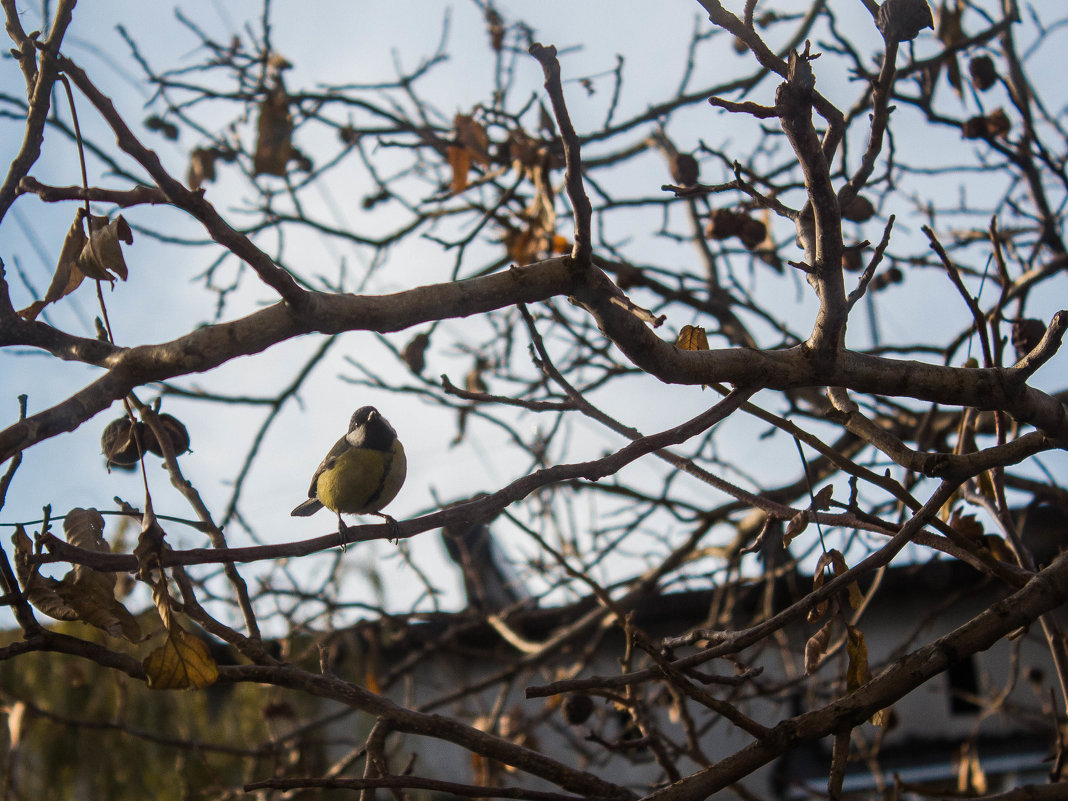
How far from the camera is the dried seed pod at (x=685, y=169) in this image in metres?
3.62

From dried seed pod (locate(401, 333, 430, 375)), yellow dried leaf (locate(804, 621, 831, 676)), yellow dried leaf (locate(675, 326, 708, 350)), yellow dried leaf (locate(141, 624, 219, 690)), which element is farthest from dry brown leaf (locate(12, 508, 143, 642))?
dried seed pod (locate(401, 333, 430, 375))

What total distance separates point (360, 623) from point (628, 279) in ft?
6.34

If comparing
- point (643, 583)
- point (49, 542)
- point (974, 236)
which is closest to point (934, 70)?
point (974, 236)

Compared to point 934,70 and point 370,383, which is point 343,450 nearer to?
point 370,383

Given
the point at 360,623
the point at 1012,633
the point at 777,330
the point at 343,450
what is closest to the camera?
the point at 1012,633

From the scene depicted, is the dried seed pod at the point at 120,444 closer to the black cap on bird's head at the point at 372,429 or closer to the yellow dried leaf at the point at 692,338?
the black cap on bird's head at the point at 372,429

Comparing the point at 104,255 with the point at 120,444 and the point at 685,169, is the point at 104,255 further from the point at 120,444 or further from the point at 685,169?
the point at 685,169

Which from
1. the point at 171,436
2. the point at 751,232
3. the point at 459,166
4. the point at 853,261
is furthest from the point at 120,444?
the point at 853,261

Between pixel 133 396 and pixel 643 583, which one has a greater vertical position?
pixel 133 396

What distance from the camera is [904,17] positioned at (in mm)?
1859

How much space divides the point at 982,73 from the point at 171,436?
11.5 feet

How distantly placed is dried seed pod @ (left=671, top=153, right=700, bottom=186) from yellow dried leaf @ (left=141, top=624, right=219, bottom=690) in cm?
262

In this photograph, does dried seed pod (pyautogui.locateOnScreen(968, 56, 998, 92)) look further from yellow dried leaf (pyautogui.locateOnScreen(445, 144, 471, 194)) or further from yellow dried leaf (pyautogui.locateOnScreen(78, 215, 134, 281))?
yellow dried leaf (pyautogui.locateOnScreen(78, 215, 134, 281))

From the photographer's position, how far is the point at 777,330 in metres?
3.84
